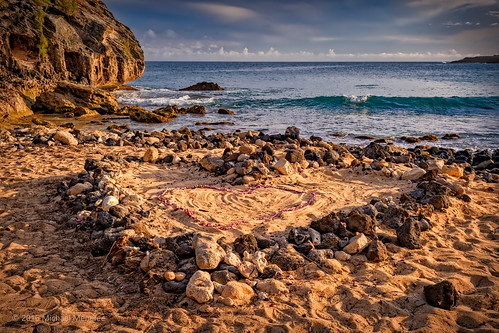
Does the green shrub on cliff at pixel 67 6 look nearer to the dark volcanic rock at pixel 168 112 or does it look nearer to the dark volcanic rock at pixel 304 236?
the dark volcanic rock at pixel 168 112

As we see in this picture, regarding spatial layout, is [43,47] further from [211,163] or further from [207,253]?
[207,253]

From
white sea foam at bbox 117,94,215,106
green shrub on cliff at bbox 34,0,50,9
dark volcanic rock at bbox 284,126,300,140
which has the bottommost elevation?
dark volcanic rock at bbox 284,126,300,140

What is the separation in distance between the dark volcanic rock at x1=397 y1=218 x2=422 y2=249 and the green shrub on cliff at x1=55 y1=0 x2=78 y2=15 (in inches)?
1093

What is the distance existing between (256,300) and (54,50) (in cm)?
2356

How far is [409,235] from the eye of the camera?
4641mm

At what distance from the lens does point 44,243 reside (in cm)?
427

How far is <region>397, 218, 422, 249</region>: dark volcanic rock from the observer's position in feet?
15.1

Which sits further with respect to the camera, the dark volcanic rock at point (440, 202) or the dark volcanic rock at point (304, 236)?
the dark volcanic rock at point (440, 202)

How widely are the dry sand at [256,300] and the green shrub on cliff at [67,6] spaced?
2213cm

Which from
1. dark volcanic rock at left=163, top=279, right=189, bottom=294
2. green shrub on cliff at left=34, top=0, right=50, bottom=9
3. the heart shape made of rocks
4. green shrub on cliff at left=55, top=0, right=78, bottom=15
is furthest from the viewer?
green shrub on cliff at left=55, top=0, right=78, bottom=15

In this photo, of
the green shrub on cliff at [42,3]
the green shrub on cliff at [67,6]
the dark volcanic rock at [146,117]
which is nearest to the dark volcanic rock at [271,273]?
the dark volcanic rock at [146,117]

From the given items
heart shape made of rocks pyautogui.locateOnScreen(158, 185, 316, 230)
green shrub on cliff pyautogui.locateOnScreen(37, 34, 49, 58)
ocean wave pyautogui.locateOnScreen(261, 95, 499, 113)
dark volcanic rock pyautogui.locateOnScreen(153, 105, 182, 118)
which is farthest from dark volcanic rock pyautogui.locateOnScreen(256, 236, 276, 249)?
green shrub on cliff pyautogui.locateOnScreen(37, 34, 49, 58)

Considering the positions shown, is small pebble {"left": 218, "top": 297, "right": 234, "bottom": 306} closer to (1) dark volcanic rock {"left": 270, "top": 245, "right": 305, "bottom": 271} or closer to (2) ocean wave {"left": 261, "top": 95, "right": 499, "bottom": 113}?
(1) dark volcanic rock {"left": 270, "top": 245, "right": 305, "bottom": 271}

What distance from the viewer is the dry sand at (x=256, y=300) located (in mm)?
2971
